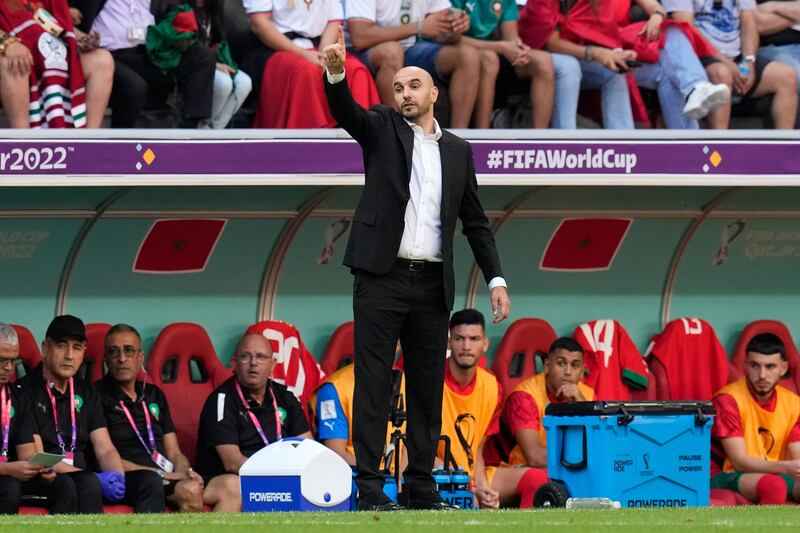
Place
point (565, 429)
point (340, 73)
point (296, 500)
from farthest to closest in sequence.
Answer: point (565, 429), point (296, 500), point (340, 73)

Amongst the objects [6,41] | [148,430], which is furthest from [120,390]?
[6,41]

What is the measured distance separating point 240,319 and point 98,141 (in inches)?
71.7

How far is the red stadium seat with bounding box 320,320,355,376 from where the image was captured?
9.47 metres

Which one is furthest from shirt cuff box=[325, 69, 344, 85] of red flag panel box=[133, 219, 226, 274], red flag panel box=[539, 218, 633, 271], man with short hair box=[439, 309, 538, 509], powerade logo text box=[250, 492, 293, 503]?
red flag panel box=[539, 218, 633, 271]

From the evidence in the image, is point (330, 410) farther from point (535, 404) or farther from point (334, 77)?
point (334, 77)

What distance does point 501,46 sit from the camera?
9617 mm

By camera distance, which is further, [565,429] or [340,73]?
[565,429]

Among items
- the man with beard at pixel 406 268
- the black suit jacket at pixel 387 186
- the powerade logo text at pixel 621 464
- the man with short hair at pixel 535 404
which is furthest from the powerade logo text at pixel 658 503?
the black suit jacket at pixel 387 186

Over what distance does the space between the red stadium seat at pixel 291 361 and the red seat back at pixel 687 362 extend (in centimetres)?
218

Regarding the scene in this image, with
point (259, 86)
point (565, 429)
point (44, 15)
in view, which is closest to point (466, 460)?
point (565, 429)

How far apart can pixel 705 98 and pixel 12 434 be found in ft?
14.7

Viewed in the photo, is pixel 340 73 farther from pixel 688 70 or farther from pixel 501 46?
pixel 688 70

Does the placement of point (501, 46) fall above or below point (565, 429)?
above

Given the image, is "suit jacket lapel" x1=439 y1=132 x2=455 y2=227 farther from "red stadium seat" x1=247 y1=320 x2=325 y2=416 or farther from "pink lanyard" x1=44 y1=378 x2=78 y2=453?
"red stadium seat" x1=247 y1=320 x2=325 y2=416
